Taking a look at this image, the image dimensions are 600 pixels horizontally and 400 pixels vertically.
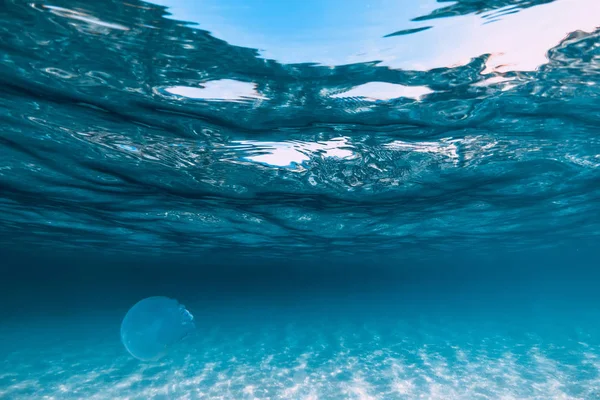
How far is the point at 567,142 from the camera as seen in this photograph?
1022 centimetres

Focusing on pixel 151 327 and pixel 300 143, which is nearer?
pixel 300 143

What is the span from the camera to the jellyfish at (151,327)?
16.9m

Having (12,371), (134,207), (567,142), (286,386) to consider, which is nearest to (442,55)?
(567,142)

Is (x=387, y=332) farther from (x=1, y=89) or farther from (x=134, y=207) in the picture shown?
(x=1, y=89)

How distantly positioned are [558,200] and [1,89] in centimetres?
2347

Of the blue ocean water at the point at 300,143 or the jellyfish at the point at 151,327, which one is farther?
the jellyfish at the point at 151,327

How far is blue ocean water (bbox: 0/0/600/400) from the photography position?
5609 millimetres

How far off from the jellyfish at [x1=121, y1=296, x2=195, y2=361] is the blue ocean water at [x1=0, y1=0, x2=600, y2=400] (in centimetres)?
75

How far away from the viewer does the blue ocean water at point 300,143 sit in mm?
5609

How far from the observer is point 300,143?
32.1ft

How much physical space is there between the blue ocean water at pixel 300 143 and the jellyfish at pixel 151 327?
75 cm

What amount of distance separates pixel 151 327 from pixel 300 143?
1632 cm

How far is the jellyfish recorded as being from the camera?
16.9 meters

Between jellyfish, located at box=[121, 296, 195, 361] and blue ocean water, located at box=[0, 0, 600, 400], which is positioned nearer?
blue ocean water, located at box=[0, 0, 600, 400]
